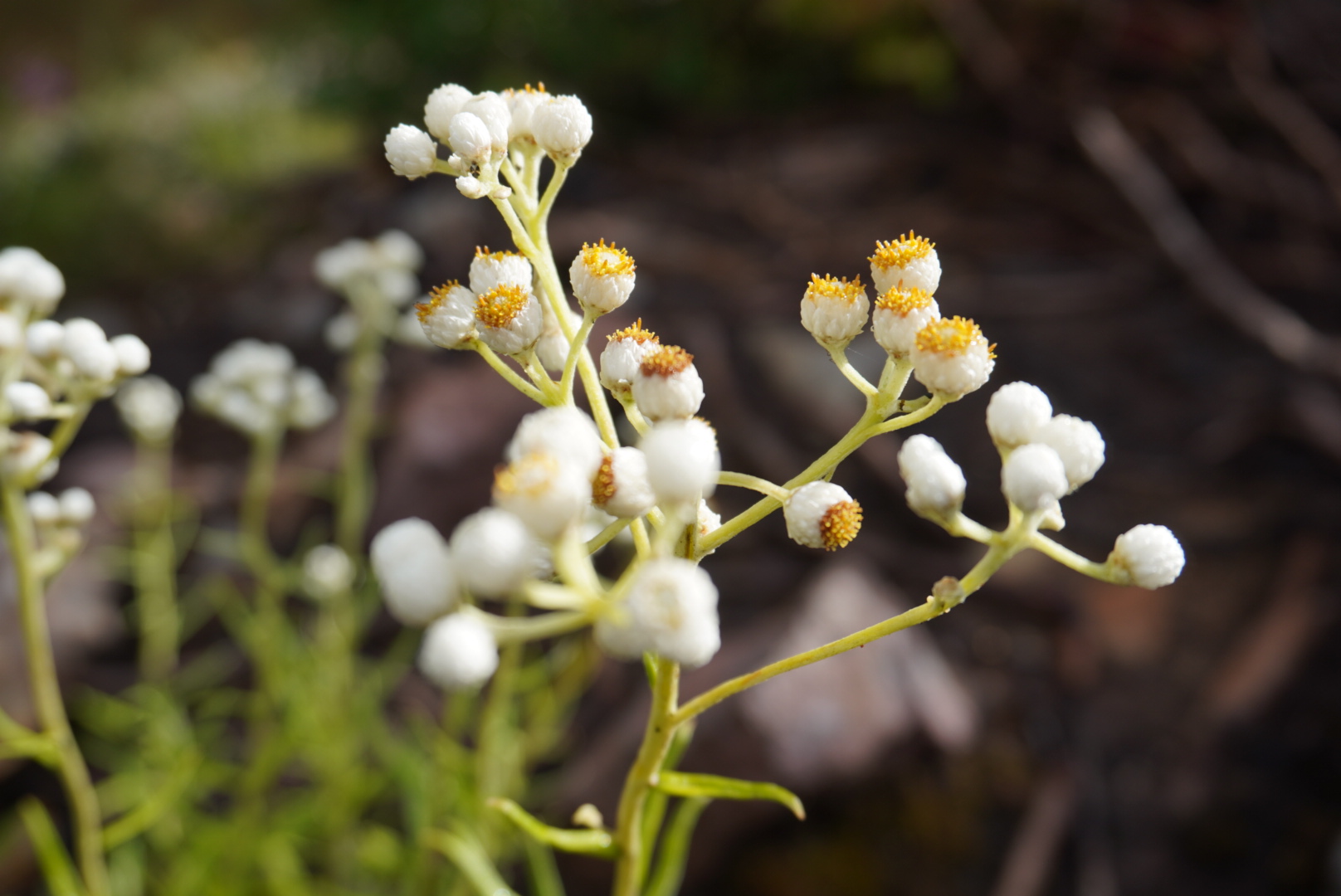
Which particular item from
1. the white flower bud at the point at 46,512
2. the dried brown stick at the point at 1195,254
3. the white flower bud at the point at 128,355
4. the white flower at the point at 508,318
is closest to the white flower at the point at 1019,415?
the white flower at the point at 508,318

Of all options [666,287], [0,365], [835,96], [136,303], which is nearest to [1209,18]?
[835,96]

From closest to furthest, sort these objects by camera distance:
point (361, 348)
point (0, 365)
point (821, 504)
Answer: point (821, 504), point (0, 365), point (361, 348)

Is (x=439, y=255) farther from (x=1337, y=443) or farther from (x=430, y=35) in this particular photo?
(x=1337, y=443)

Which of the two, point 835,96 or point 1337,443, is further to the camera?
point 835,96

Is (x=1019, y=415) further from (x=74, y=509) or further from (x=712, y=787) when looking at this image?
(x=74, y=509)

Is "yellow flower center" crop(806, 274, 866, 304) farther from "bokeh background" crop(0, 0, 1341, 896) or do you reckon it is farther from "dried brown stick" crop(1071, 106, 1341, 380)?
"dried brown stick" crop(1071, 106, 1341, 380)
